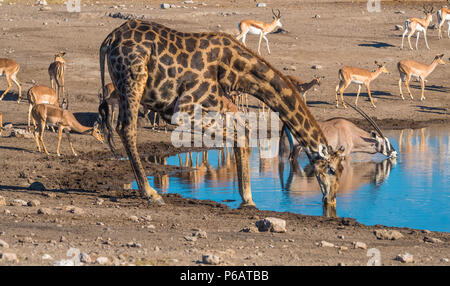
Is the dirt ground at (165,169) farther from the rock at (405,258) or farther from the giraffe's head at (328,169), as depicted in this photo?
the giraffe's head at (328,169)

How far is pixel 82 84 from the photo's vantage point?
76.8ft

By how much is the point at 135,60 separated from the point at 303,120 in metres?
2.38

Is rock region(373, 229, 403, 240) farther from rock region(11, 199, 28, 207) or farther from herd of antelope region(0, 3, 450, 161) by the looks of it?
rock region(11, 199, 28, 207)

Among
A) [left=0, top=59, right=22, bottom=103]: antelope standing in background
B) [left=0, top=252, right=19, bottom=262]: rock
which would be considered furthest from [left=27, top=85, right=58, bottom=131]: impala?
[left=0, top=252, right=19, bottom=262]: rock

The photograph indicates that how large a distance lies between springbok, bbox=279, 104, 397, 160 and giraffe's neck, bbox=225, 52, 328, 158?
4512mm

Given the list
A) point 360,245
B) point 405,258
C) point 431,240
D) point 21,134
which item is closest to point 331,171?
point 431,240

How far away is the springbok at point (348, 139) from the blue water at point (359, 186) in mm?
236

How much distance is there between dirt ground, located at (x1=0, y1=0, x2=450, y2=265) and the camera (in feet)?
25.2

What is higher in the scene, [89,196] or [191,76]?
[191,76]

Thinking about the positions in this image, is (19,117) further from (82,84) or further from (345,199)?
(345,199)

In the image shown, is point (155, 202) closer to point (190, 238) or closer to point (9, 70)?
point (190, 238)

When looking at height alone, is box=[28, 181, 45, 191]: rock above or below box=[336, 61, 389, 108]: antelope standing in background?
below
